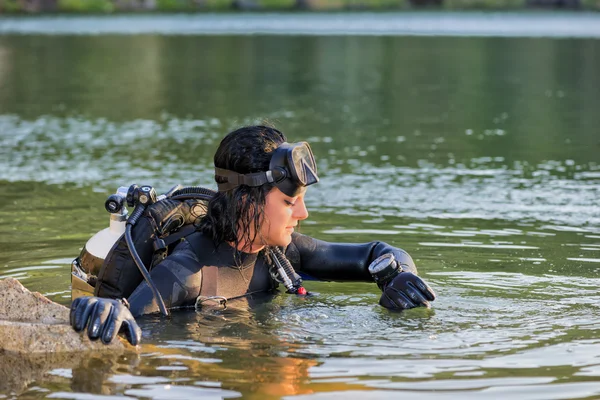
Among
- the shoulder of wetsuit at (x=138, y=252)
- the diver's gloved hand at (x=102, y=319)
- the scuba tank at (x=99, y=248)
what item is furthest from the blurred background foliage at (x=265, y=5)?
the diver's gloved hand at (x=102, y=319)

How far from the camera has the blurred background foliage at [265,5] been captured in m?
72.4

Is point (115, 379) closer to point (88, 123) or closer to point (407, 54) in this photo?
point (88, 123)

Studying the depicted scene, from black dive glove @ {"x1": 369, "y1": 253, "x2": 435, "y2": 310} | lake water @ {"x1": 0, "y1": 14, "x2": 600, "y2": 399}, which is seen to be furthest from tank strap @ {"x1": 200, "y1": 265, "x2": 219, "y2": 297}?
black dive glove @ {"x1": 369, "y1": 253, "x2": 435, "y2": 310}

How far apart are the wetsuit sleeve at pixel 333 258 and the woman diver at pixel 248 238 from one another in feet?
0.22

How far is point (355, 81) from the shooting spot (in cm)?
2417

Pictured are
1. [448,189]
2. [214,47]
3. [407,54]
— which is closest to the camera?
[448,189]

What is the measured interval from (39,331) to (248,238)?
1.06 meters

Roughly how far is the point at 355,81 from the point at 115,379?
1978 centimetres

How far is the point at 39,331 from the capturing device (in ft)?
16.4

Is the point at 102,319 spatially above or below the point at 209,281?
above

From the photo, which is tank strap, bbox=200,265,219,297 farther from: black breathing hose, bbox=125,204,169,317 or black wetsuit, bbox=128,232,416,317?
black breathing hose, bbox=125,204,169,317

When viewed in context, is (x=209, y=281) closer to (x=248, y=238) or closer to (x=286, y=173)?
(x=248, y=238)

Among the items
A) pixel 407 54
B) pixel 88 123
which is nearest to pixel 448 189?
pixel 88 123

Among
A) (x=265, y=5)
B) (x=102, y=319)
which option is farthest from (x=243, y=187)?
(x=265, y=5)
